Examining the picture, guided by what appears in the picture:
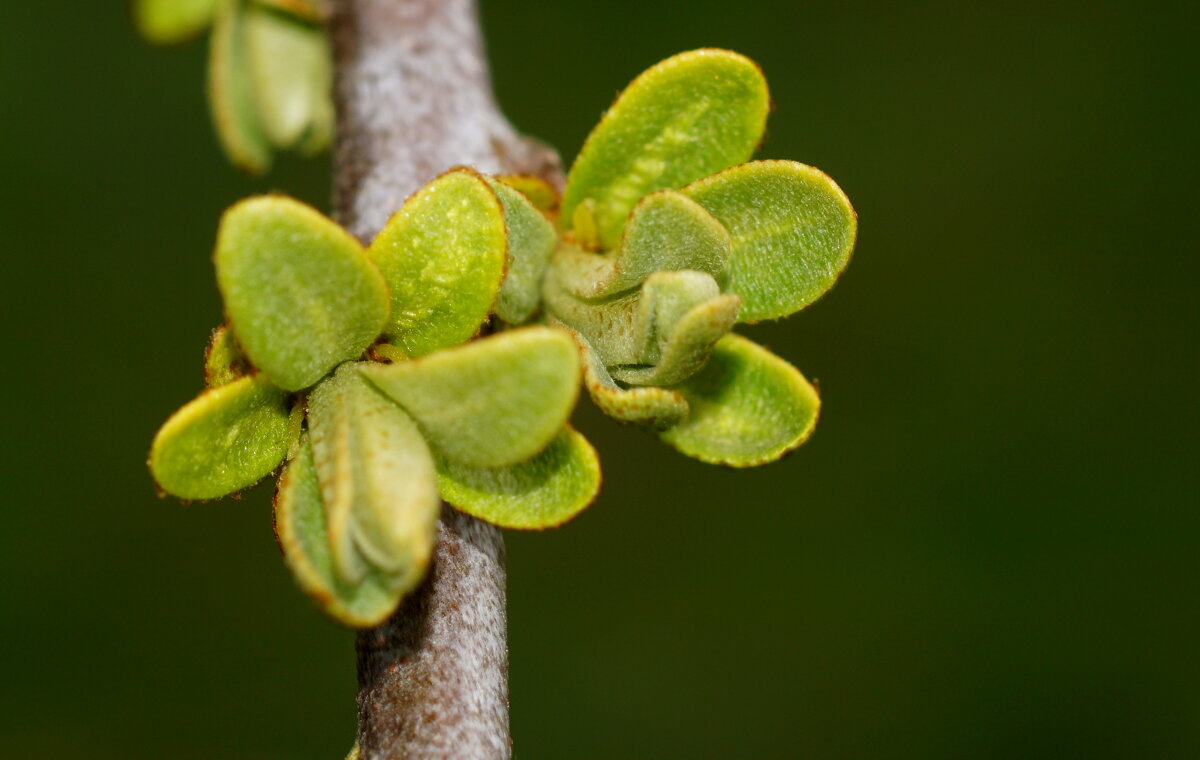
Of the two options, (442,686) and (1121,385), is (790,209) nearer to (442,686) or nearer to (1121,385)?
(442,686)

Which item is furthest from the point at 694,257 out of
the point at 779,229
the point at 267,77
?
the point at 267,77

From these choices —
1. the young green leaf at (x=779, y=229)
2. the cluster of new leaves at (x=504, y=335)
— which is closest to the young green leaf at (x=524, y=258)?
the cluster of new leaves at (x=504, y=335)

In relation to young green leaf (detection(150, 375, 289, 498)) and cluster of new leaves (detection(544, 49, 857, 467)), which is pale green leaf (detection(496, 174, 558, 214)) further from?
young green leaf (detection(150, 375, 289, 498))

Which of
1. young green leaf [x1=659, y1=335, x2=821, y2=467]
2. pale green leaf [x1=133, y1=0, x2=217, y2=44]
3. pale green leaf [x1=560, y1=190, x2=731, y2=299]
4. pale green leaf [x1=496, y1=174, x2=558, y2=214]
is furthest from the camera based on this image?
pale green leaf [x1=133, y1=0, x2=217, y2=44]

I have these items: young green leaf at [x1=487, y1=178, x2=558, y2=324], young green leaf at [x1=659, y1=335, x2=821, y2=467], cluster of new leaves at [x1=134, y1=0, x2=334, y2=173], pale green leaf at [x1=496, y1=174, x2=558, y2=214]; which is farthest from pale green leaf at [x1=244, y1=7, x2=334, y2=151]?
young green leaf at [x1=659, y1=335, x2=821, y2=467]

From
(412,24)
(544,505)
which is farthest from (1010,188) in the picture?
(544,505)

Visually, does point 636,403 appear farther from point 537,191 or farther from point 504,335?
point 537,191
